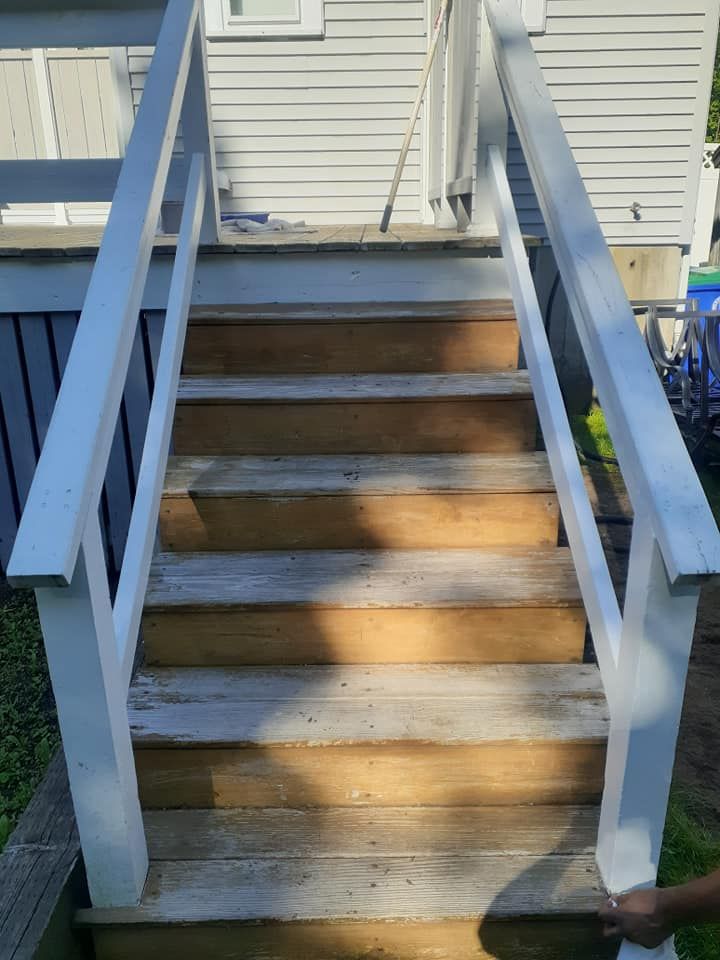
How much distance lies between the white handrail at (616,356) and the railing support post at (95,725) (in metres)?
0.95

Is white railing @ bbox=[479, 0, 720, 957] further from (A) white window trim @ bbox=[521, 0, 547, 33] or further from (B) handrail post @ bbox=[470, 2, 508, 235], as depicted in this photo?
(A) white window trim @ bbox=[521, 0, 547, 33]

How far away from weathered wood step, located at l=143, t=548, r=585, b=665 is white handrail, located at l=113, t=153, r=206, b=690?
0.20 m

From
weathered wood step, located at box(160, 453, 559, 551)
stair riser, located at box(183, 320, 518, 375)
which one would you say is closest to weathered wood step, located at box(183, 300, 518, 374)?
stair riser, located at box(183, 320, 518, 375)

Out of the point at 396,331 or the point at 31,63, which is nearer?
the point at 396,331

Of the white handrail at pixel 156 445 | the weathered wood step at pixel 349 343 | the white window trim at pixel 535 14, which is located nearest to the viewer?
the white handrail at pixel 156 445

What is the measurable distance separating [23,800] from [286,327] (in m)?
1.69

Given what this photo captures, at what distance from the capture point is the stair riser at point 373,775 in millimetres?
1589

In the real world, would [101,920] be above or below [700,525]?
below

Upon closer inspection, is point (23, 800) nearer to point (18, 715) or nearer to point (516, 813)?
point (18, 715)

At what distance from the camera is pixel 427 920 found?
54.8 inches

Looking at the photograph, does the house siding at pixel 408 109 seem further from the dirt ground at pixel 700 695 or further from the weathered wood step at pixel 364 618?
the weathered wood step at pixel 364 618

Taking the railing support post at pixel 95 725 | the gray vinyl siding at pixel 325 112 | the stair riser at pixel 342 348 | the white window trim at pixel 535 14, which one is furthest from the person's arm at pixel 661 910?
the white window trim at pixel 535 14

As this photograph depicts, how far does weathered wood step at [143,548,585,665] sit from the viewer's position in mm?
1786

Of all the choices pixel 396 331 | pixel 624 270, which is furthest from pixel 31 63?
pixel 396 331
